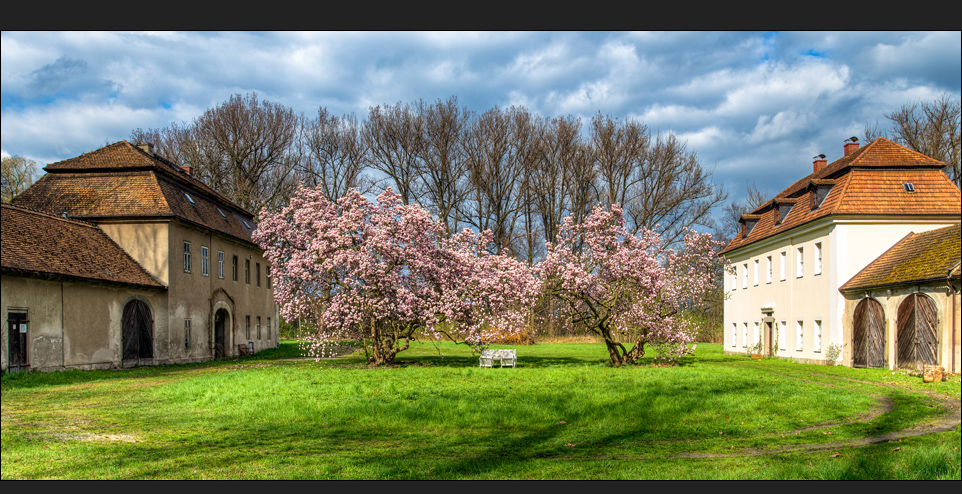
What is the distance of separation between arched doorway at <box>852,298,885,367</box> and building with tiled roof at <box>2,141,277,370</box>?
1054 inches

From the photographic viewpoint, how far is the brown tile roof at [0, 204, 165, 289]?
829 inches

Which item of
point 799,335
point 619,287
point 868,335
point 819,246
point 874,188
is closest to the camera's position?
point 874,188

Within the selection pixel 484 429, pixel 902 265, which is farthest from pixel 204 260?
pixel 902 265

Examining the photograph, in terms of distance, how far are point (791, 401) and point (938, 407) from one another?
7955mm

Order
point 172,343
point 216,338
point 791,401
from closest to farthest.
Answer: point 791,401 < point 172,343 < point 216,338

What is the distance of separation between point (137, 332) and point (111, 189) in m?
6.60

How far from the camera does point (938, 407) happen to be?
6289 millimetres

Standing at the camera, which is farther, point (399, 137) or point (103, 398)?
point (399, 137)

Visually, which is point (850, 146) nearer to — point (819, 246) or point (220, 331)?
point (819, 246)

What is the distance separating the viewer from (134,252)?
2945 centimetres

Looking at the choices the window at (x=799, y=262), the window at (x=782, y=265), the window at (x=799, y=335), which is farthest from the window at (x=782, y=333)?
the window at (x=799, y=262)

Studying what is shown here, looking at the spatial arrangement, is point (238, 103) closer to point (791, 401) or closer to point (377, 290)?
point (377, 290)

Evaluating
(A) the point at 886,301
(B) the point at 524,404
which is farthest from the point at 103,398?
(A) the point at 886,301

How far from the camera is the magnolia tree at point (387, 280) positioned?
2553cm
